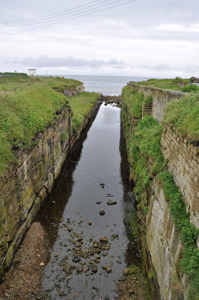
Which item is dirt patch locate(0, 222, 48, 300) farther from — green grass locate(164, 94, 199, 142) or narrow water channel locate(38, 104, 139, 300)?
green grass locate(164, 94, 199, 142)

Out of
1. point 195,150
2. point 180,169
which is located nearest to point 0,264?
point 180,169

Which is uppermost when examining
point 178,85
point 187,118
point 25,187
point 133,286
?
point 178,85

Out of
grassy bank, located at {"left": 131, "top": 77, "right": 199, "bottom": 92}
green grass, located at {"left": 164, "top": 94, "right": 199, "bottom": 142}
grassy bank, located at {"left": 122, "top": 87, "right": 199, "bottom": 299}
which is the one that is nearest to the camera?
grassy bank, located at {"left": 122, "top": 87, "right": 199, "bottom": 299}

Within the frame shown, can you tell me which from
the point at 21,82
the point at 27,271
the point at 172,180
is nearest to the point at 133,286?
the point at 27,271

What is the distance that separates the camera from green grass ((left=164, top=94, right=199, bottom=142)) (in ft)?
18.8

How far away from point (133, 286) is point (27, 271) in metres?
4.45

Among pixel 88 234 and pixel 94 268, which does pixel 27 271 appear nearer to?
pixel 94 268

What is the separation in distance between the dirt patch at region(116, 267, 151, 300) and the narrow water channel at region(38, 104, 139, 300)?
28 centimetres

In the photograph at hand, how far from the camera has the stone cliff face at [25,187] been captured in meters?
8.32

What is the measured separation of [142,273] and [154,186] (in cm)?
377

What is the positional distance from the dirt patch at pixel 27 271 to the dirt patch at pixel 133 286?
3.19 metres

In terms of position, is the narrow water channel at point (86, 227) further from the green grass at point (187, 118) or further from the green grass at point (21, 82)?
the green grass at point (21, 82)

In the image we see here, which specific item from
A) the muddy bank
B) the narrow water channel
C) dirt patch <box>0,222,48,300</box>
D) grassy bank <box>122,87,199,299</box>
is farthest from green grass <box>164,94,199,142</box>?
dirt patch <box>0,222,48,300</box>

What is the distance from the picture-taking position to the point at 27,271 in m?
8.65
